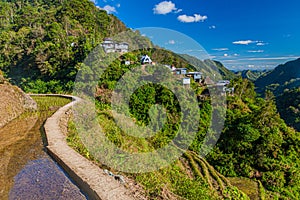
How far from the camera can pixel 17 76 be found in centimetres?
2153

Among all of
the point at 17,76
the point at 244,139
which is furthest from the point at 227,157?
the point at 17,76

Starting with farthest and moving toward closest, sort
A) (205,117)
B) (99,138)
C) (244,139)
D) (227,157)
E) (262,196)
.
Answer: (205,117)
(244,139)
(227,157)
(262,196)
(99,138)

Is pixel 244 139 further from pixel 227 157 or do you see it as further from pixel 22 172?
pixel 22 172

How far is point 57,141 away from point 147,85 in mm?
13181

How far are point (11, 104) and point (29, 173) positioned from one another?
4.74m

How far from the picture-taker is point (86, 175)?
3287mm

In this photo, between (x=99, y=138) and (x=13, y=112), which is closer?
(x=99, y=138)

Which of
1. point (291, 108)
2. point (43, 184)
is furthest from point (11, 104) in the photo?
point (291, 108)

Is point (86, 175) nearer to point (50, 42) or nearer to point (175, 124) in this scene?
point (175, 124)

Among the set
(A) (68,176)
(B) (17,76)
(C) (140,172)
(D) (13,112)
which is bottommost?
(C) (140,172)

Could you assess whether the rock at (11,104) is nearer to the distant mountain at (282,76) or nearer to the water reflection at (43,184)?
the water reflection at (43,184)

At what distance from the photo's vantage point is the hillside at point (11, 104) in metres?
6.43

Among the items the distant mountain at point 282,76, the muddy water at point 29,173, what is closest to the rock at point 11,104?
the muddy water at point 29,173

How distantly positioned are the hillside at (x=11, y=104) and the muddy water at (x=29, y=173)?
A: 1.51 meters
